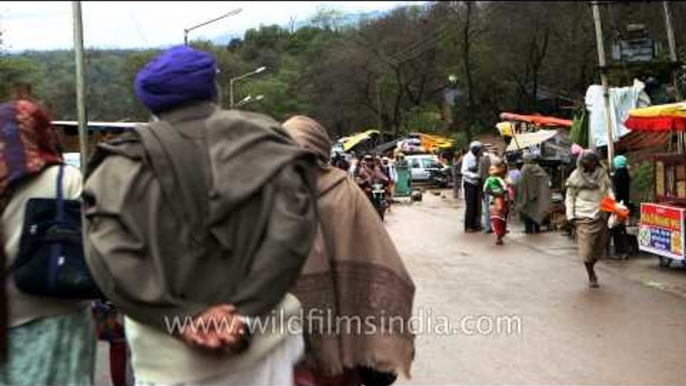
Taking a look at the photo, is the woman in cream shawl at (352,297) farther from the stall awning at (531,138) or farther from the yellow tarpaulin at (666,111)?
the stall awning at (531,138)

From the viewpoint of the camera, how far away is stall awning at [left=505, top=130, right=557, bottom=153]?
2547cm

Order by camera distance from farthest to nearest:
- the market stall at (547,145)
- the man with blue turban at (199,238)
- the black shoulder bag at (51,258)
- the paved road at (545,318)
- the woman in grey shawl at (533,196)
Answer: the market stall at (547,145)
the woman in grey shawl at (533,196)
the paved road at (545,318)
the black shoulder bag at (51,258)
the man with blue turban at (199,238)

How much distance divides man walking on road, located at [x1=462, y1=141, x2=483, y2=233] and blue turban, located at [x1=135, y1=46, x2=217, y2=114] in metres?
15.8

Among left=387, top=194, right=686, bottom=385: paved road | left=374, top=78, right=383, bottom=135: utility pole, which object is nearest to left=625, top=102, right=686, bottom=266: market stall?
left=387, top=194, right=686, bottom=385: paved road

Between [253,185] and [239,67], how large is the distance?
1117 centimetres

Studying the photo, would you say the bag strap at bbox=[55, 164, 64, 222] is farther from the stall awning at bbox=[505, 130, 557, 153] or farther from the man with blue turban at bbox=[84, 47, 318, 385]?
the stall awning at bbox=[505, 130, 557, 153]

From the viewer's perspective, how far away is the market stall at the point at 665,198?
1128 centimetres

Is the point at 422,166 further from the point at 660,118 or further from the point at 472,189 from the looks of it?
the point at 660,118

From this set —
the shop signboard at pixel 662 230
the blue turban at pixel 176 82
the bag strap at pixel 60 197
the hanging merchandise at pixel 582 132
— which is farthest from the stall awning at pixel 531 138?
the blue turban at pixel 176 82

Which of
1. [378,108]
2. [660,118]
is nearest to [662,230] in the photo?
[660,118]

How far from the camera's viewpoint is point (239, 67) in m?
13.4

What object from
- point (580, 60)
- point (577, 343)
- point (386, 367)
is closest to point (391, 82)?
point (580, 60)

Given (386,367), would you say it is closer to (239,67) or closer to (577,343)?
(577,343)

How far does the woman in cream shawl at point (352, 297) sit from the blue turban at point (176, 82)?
0.82m
